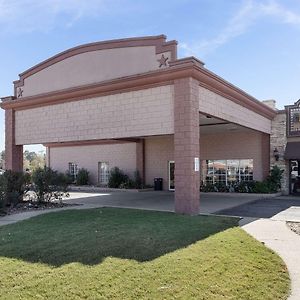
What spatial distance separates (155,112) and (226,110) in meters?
3.43

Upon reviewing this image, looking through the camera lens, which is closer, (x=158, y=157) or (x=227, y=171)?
(x=227, y=171)

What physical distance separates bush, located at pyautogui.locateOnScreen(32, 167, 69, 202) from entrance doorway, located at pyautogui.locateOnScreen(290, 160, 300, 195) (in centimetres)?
1399

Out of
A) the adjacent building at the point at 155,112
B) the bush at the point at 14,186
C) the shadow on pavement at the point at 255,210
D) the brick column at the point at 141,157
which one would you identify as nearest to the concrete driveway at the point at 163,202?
the shadow on pavement at the point at 255,210

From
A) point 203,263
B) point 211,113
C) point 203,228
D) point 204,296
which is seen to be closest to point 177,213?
point 203,228

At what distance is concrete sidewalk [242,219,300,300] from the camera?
634 cm

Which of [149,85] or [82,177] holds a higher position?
[149,85]

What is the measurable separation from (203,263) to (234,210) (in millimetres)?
8587

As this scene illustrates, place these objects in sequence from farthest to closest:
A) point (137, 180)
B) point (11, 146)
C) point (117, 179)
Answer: point (117, 179) → point (137, 180) → point (11, 146)

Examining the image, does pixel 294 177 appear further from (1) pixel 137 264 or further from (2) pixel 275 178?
(1) pixel 137 264

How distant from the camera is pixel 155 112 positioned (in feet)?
44.3

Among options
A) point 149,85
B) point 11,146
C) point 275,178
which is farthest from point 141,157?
point 149,85

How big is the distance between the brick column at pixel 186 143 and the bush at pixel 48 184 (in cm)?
568

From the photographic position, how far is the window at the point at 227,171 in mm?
23375

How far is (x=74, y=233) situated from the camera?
28.8ft
